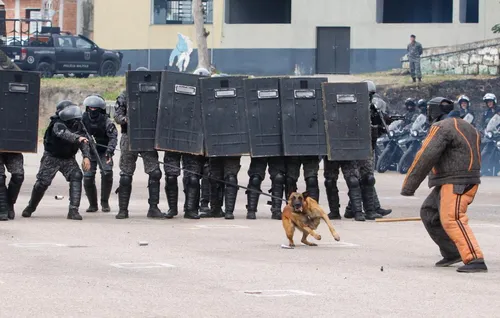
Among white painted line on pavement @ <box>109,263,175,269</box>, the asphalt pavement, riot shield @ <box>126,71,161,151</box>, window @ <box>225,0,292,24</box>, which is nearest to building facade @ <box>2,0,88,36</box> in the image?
window @ <box>225,0,292,24</box>

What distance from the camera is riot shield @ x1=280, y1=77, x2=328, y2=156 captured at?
17.0 metres

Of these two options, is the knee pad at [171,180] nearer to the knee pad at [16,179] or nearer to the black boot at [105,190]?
the black boot at [105,190]

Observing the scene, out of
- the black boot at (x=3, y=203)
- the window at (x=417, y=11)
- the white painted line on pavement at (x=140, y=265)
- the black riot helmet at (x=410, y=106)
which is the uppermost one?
the window at (x=417, y=11)

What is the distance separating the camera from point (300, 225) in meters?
13.7

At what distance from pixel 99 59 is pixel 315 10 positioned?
8734 mm

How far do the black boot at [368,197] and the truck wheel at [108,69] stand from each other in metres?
29.8

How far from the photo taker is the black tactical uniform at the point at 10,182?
645 inches

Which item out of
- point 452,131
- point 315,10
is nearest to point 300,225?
point 452,131

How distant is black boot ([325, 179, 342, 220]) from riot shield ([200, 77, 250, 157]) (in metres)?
1.18

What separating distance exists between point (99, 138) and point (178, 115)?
4.39 ft

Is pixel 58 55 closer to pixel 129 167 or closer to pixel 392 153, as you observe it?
pixel 392 153

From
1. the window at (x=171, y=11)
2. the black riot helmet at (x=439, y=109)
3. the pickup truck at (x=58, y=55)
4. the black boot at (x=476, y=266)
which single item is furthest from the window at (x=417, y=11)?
the black boot at (x=476, y=266)

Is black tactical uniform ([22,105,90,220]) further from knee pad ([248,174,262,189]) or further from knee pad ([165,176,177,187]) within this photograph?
knee pad ([248,174,262,189])

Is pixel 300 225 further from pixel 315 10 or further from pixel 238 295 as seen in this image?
pixel 315 10
